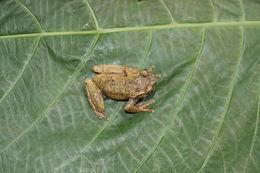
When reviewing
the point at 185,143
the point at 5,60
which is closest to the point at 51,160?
the point at 5,60

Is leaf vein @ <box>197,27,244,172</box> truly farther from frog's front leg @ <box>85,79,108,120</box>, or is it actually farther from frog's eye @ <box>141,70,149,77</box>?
frog's front leg @ <box>85,79,108,120</box>

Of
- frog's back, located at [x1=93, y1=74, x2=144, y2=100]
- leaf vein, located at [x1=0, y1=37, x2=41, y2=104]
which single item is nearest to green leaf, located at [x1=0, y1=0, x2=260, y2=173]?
leaf vein, located at [x1=0, y1=37, x2=41, y2=104]

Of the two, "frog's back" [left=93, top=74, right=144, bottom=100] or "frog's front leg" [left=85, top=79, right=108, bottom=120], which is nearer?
"frog's front leg" [left=85, top=79, right=108, bottom=120]

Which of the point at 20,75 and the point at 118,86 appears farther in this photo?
the point at 118,86

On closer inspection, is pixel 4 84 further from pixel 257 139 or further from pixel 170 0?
pixel 257 139

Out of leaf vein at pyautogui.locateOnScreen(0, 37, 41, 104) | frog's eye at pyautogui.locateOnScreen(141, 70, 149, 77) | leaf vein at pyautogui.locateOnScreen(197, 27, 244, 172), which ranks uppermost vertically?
leaf vein at pyautogui.locateOnScreen(0, 37, 41, 104)

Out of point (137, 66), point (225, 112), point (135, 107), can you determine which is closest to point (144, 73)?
point (137, 66)

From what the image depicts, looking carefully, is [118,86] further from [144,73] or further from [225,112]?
[225,112]

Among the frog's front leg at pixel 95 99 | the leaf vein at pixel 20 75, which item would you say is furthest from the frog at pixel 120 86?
the leaf vein at pixel 20 75

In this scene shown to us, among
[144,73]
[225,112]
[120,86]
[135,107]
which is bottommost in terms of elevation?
[225,112]
